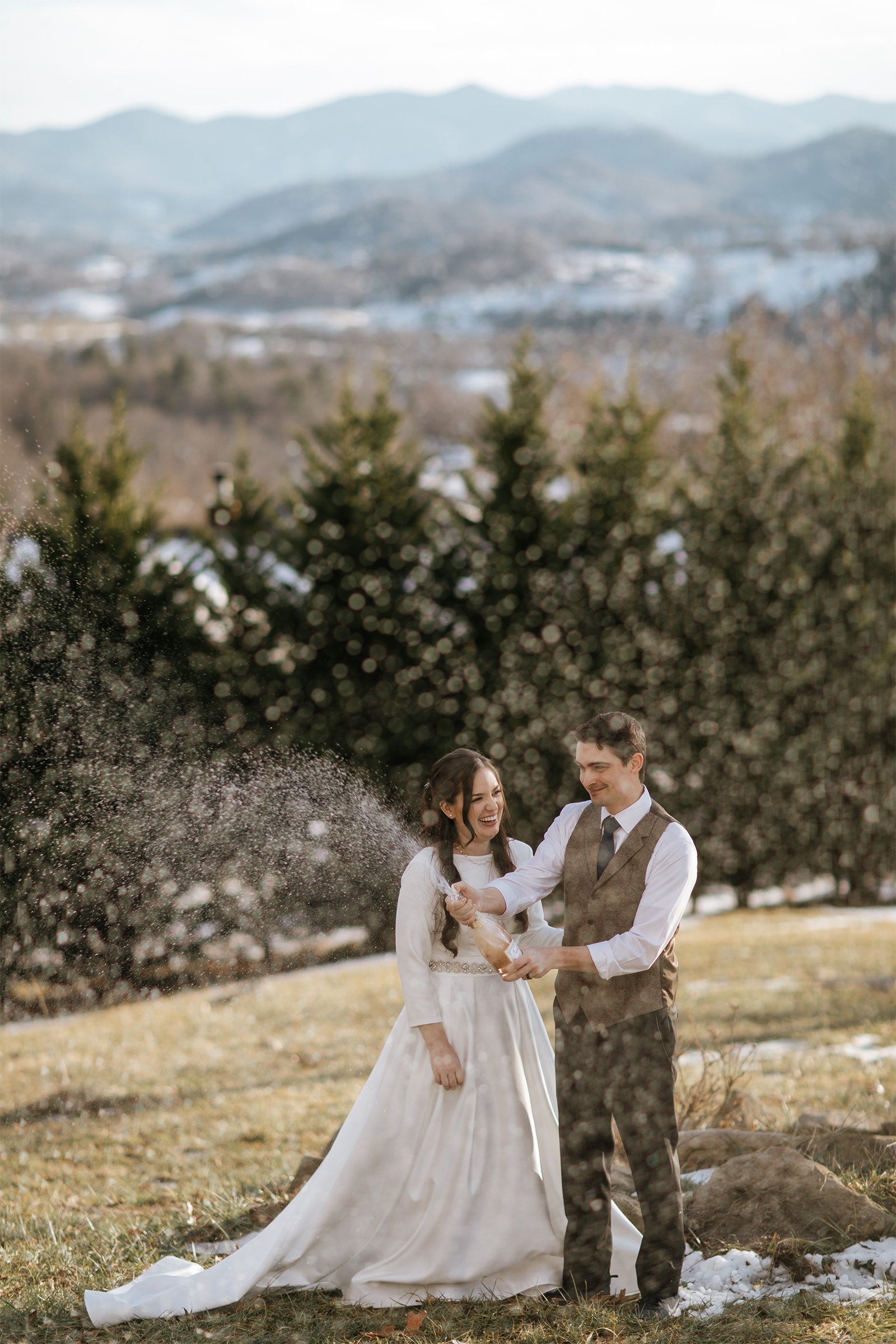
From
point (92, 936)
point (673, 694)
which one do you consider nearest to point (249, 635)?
point (92, 936)

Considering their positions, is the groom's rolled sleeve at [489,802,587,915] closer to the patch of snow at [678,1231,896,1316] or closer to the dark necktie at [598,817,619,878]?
the dark necktie at [598,817,619,878]

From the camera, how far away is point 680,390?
3662 cm

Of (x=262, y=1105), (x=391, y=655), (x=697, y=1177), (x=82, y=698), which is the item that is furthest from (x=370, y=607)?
(x=697, y=1177)

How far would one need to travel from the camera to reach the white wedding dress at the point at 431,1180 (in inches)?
133

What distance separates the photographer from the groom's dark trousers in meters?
3.23

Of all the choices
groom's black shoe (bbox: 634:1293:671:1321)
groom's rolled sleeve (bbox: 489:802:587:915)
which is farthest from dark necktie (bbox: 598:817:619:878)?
groom's black shoe (bbox: 634:1293:671:1321)

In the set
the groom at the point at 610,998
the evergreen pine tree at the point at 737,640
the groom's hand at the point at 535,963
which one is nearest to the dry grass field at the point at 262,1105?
the groom at the point at 610,998

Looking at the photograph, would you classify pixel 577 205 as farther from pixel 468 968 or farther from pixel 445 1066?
pixel 445 1066

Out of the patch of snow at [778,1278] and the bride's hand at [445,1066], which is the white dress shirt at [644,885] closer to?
the bride's hand at [445,1066]

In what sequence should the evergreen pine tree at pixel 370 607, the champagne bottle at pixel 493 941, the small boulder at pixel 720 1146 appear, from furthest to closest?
the evergreen pine tree at pixel 370 607 < the small boulder at pixel 720 1146 < the champagne bottle at pixel 493 941

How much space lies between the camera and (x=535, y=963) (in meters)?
3.12

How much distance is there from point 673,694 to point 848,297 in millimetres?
32223

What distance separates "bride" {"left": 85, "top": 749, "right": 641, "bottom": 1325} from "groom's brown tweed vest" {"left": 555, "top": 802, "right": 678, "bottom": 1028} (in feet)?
0.73

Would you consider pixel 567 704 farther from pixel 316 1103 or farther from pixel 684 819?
pixel 316 1103
